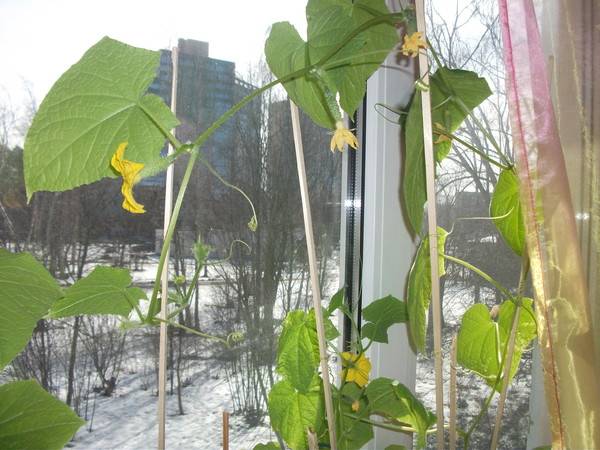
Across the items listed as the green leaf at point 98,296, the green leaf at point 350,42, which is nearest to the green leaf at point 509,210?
Result: the green leaf at point 350,42

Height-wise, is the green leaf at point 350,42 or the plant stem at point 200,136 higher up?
the green leaf at point 350,42

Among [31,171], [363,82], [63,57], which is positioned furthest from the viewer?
[63,57]

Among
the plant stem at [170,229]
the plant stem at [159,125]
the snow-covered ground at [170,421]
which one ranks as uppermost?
the plant stem at [159,125]

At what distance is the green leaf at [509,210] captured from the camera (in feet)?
1.88

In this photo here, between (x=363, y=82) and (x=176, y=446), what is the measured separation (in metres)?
0.60

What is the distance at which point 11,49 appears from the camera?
0.67 m

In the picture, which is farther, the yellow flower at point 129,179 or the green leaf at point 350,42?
the green leaf at point 350,42

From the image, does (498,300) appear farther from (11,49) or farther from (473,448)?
(11,49)

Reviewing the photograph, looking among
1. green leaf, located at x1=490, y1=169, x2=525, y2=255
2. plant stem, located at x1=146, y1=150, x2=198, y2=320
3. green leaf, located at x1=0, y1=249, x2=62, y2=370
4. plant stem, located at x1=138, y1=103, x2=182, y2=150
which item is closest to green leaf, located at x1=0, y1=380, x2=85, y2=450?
green leaf, located at x1=0, y1=249, x2=62, y2=370

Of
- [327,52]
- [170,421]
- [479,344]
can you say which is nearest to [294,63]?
[327,52]

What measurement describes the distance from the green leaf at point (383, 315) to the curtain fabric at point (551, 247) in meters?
0.26

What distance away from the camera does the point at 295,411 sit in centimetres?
63

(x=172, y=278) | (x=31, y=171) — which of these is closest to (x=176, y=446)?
(x=172, y=278)

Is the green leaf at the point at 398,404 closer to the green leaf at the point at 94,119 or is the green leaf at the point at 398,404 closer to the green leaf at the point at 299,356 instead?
the green leaf at the point at 299,356
